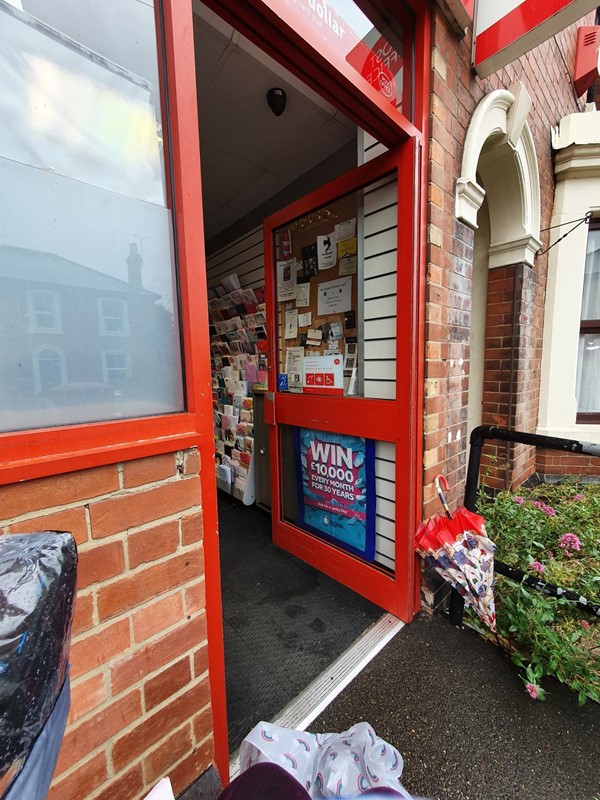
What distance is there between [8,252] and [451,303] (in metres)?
1.87

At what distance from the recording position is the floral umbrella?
1.54m

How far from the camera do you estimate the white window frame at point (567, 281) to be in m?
3.24

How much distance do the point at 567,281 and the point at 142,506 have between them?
4.19 metres

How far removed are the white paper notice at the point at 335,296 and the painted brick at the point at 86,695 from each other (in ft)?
6.26

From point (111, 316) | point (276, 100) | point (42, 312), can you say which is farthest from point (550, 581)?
point (276, 100)

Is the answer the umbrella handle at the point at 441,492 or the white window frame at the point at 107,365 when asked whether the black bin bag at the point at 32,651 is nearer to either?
the white window frame at the point at 107,365

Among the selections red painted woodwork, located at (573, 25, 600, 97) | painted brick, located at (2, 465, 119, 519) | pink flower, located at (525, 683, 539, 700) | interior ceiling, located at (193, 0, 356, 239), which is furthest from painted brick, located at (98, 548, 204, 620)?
red painted woodwork, located at (573, 25, 600, 97)

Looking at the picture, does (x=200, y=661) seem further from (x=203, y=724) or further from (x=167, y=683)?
(x=203, y=724)

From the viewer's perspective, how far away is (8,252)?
691mm

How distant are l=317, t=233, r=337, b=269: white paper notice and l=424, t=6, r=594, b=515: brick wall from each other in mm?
619

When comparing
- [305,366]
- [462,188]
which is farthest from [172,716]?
[462,188]

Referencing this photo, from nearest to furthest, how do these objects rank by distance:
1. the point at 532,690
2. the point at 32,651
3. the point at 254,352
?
the point at 32,651 → the point at 532,690 → the point at 254,352

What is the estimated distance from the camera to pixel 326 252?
2.17m

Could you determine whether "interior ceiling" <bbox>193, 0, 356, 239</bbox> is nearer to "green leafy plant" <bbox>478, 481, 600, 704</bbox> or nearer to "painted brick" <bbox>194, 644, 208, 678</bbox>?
"painted brick" <bbox>194, 644, 208, 678</bbox>
